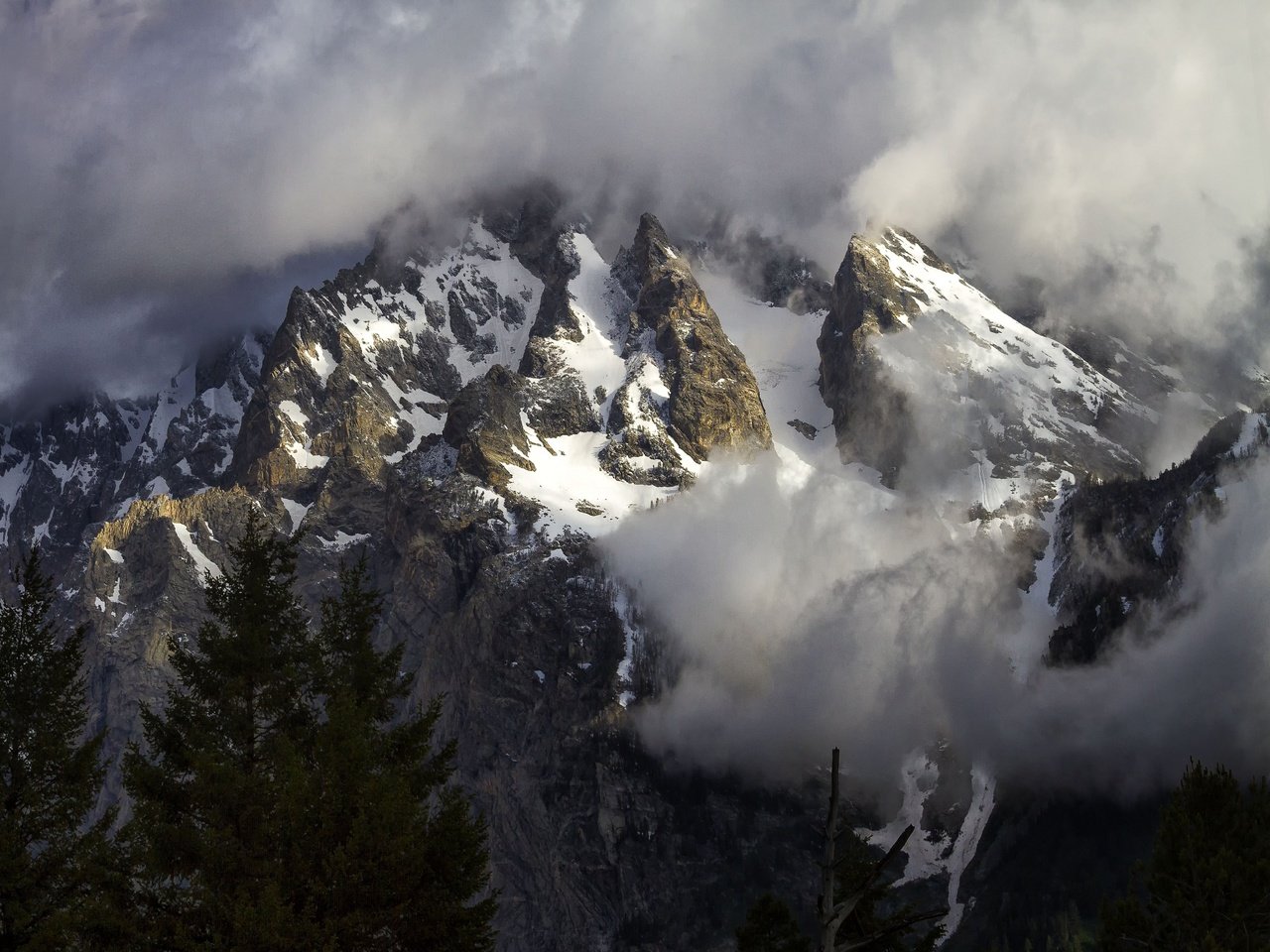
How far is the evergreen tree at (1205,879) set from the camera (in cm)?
5262

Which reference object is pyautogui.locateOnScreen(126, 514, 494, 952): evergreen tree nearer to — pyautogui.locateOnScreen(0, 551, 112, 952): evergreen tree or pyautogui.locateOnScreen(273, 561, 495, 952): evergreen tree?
pyautogui.locateOnScreen(273, 561, 495, 952): evergreen tree

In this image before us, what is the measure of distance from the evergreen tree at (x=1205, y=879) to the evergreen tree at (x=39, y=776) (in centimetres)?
3426

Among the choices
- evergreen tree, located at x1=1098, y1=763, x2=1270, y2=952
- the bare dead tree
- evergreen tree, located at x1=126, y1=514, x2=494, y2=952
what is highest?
the bare dead tree

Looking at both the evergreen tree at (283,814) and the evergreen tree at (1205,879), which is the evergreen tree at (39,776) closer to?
the evergreen tree at (283,814)

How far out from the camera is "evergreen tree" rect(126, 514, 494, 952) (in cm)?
3447

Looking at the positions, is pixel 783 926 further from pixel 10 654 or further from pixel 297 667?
pixel 10 654

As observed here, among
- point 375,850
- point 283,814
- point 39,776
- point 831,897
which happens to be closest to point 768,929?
point 375,850

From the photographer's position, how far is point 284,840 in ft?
116

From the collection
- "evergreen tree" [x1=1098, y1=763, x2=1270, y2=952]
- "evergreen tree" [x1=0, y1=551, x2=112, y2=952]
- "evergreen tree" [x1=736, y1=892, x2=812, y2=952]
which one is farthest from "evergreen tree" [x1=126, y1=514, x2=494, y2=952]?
"evergreen tree" [x1=1098, y1=763, x2=1270, y2=952]

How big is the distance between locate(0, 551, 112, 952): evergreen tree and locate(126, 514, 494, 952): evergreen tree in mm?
2685

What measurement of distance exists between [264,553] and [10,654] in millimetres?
7511

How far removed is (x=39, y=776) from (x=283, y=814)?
35.8ft

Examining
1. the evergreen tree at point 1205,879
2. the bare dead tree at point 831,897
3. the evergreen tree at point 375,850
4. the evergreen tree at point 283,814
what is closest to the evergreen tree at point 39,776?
the evergreen tree at point 283,814

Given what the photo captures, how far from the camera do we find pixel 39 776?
4216 cm
